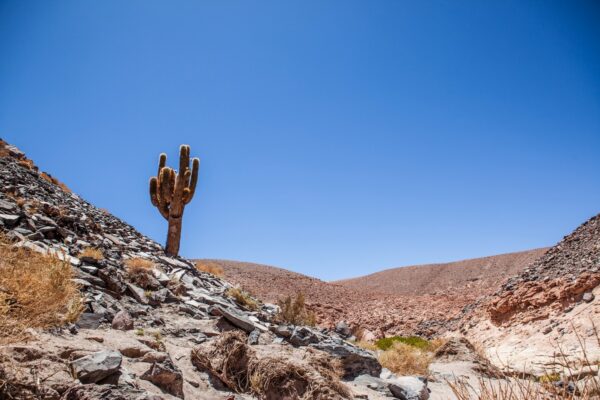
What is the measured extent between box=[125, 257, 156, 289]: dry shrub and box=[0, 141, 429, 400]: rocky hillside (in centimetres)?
2

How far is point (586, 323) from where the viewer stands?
1176 centimetres

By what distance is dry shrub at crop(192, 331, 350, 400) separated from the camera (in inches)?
203

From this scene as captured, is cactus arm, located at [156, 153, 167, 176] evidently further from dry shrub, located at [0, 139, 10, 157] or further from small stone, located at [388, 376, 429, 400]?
small stone, located at [388, 376, 429, 400]

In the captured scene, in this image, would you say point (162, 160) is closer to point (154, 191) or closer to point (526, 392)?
point (154, 191)

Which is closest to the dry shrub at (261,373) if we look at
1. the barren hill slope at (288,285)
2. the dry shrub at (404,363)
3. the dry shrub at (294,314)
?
the dry shrub at (404,363)

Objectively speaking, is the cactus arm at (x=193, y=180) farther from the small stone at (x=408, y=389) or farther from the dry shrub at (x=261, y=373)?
the small stone at (x=408, y=389)

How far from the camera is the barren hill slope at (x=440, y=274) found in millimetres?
44219

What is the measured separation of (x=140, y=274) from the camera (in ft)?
28.2

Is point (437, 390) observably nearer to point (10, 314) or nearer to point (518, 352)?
point (518, 352)

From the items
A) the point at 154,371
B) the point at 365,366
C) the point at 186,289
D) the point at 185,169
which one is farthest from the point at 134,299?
the point at 185,169

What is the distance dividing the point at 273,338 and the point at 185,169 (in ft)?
35.2

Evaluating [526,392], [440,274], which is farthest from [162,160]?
[440,274]

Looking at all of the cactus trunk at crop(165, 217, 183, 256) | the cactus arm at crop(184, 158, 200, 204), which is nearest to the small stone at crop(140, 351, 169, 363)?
the cactus trunk at crop(165, 217, 183, 256)

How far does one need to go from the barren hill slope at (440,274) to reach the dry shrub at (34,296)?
40.1 m
